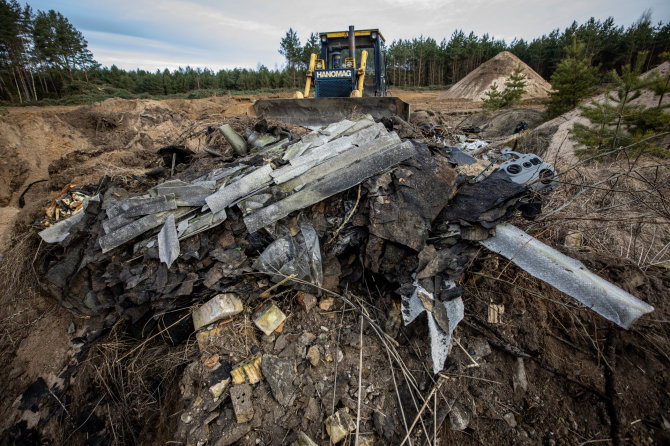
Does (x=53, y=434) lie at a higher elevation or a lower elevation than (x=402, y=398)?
lower

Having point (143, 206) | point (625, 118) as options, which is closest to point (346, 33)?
point (625, 118)

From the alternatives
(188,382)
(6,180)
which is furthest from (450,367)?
(6,180)

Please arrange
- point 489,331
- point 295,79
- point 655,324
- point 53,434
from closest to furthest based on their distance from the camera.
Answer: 1. point 655,324
2. point 489,331
3. point 53,434
4. point 295,79

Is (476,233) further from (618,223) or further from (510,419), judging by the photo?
(618,223)

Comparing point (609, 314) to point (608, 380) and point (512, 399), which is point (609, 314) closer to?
point (608, 380)

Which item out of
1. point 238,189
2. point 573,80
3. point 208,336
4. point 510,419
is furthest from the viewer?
point 573,80

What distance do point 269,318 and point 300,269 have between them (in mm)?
475

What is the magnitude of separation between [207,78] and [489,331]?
4407 centimetres

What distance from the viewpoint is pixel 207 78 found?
35750 millimetres

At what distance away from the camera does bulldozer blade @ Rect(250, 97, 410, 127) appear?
5621 mm

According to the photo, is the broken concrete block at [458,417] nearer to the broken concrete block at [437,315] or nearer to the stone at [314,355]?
the broken concrete block at [437,315]

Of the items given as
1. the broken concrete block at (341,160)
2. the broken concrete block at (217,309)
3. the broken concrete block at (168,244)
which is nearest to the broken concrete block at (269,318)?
the broken concrete block at (217,309)

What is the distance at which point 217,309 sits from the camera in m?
2.11

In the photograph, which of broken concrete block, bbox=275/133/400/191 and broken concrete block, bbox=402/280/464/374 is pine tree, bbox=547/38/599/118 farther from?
broken concrete block, bbox=402/280/464/374
